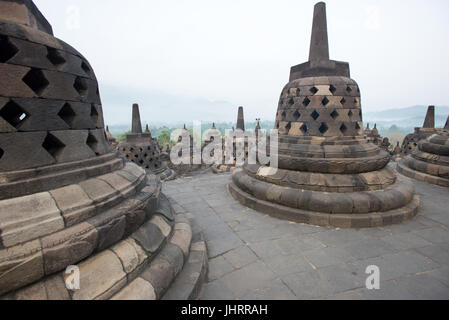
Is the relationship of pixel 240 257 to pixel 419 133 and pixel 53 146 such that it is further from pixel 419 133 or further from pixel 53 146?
pixel 419 133

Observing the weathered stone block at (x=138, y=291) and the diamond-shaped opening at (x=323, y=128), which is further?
the diamond-shaped opening at (x=323, y=128)

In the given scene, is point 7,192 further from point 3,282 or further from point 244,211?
point 244,211

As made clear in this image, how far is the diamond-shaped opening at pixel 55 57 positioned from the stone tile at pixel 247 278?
9.46ft

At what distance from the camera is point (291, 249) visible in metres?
3.08

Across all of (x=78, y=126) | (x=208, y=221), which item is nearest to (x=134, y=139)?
(x=208, y=221)

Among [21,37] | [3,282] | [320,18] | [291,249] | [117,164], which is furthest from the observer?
[320,18]

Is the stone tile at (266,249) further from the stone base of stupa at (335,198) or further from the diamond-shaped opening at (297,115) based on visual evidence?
the diamond-shaped opening at (297,115)

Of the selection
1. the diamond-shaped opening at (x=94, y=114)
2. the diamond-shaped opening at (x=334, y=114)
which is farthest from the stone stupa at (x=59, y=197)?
the diamond-shaped opening at (x=334, y=114)

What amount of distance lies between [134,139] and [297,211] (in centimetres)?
803

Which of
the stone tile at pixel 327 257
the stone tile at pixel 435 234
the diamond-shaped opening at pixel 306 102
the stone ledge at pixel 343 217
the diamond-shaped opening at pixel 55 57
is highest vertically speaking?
the diamond-shaped opening at pixel 55 57

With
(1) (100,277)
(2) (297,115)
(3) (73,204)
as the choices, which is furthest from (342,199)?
(3) (73,204)

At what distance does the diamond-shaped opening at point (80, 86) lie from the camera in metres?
2.42

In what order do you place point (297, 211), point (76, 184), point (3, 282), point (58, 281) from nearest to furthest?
point (3, 282) < point (58, 281) < point (76, 184) < point (297, 211)

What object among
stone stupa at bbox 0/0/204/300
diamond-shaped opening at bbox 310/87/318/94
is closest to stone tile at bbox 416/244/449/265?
stone stupa at bbox 0/0/204/300
